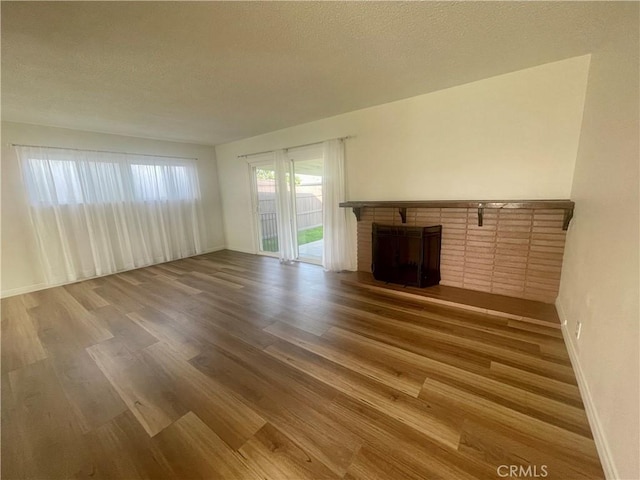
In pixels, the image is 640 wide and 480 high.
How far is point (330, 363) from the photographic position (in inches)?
75.0

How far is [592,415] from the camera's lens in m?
1.33

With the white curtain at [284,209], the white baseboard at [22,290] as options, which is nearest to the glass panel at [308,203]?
the white curtain at [284,209]

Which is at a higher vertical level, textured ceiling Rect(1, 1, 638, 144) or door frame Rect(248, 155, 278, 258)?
textured ceiling Rect(1, 1, 638, 144)

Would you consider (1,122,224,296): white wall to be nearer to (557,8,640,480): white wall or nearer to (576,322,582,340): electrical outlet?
(557,8,640,480): white wall

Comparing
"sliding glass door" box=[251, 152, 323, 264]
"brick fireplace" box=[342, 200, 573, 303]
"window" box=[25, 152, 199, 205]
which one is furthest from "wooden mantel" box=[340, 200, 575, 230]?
"window" box=[25, 152, 199, 205]

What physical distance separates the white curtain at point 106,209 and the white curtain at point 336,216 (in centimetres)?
324

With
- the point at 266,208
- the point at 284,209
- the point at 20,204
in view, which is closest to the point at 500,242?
the point at 284,209

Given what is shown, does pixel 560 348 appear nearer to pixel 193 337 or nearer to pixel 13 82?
pixel 193 337

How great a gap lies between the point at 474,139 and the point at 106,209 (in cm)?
569

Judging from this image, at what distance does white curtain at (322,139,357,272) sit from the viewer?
379 centimetres

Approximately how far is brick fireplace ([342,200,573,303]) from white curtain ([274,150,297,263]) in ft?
5.87

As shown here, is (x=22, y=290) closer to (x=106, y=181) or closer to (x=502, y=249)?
(x=106, y=181)

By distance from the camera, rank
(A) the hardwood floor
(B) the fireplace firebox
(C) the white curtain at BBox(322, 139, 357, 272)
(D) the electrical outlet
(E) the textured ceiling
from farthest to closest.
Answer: (C) the white curtain at BBox(322, 139, 357, 272)
(B) the fireplace firebox
(D) the electrical outlet
(E) the textured ceiling
(A) the hardwood floor

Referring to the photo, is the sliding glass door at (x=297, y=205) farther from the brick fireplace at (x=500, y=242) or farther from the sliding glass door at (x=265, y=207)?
the brick fireplace at (x=500, y=242)
